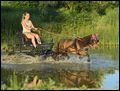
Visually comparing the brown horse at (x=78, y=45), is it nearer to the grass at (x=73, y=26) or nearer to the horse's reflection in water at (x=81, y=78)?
the horse's reflection in water at (x=81, y=78)

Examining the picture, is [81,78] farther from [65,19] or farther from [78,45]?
[65,19]

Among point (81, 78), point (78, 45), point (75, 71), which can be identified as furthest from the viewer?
point (78, 45)

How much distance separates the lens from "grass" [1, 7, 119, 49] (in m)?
23.9

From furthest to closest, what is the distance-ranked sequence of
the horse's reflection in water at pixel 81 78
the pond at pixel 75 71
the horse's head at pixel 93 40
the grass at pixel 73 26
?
the grass at pixel 73 26 → the horse's head at pixel 93 40 → the pond at pixel 75 71 → the horse's reflection in water at pixel 81 78

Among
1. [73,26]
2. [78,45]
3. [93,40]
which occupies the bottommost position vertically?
A: [78,45]

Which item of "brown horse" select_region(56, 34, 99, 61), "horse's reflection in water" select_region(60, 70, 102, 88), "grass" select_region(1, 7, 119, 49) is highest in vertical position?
"grass" select_region(1, 7, 119, 49)

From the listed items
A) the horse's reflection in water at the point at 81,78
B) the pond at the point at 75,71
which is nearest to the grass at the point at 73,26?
the pond at the point at 75,71

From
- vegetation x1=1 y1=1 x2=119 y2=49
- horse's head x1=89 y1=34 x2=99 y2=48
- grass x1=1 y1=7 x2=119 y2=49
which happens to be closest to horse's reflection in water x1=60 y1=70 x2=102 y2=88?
horse's head x1=89 y1=34 x2=99 y2=48

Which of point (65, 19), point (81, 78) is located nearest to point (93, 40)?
point (81, 78)

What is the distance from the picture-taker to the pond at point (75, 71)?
13242 mm

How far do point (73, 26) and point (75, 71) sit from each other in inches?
447

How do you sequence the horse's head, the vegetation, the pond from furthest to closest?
the vegetation
the horse's head
the pond

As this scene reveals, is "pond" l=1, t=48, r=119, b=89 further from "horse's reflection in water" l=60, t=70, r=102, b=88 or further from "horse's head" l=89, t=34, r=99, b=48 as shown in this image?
"horse's head" l=89, t=34, r=99, b=48

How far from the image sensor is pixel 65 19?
30.1 metres
